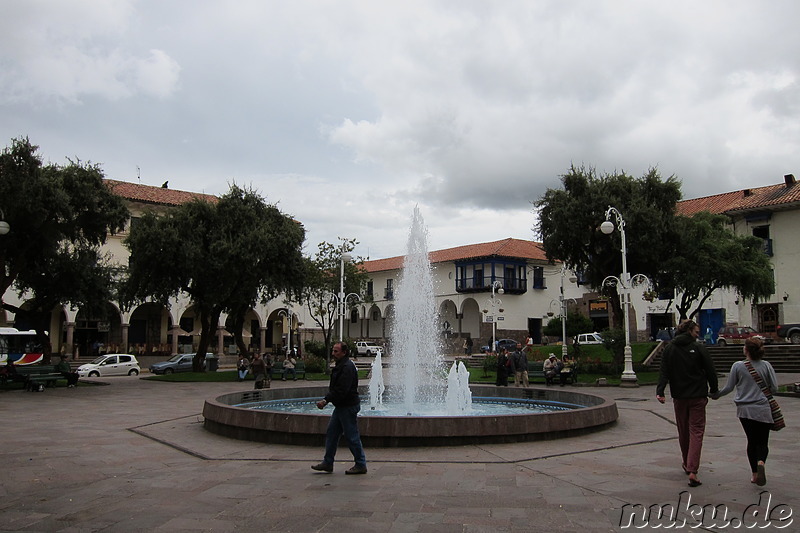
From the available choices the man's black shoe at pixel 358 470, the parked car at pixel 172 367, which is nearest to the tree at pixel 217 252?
the parked car at pixel 172 367

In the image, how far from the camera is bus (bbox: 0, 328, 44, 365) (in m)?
32.4

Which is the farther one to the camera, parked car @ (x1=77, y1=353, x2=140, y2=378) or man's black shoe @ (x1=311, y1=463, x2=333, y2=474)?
parked car @ (x1=77, y1=353, x2=140, y2=378)

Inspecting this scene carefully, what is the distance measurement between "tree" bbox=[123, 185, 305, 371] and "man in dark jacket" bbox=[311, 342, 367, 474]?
19.5m

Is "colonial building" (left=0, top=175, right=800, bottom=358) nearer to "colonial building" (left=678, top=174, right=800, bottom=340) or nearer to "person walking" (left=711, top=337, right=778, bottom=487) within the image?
A: "colonial building" (left=678, top=174, right=800, bottom=340)

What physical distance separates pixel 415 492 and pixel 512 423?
3078 millimetres

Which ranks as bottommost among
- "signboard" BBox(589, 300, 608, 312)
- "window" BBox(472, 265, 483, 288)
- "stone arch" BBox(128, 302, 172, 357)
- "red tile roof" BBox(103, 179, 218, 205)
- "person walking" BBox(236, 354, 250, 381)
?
"person walking" BBox(236, 354, 250, 381)

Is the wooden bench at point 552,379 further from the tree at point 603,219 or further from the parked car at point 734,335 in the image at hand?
the parked car at point 734,335

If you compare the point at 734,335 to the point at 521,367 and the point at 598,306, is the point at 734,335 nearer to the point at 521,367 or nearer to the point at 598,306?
the point at 598,306

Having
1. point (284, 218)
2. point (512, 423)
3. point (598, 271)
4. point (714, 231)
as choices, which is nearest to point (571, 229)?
point (598, 271)

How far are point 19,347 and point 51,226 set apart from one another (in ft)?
51.0

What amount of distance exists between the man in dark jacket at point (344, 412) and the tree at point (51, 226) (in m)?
16.7

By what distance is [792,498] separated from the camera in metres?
5.89

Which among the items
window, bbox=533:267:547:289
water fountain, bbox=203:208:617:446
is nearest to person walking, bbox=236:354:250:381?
water fountain, bbox=203:208:617:446

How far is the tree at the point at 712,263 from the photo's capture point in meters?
26.7
